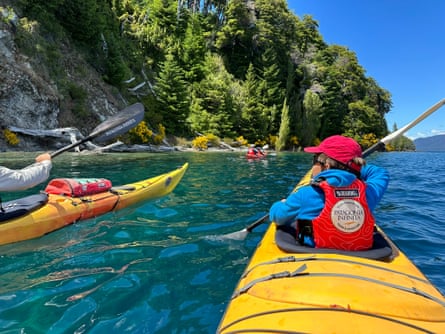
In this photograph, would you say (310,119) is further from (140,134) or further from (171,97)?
(140,134)

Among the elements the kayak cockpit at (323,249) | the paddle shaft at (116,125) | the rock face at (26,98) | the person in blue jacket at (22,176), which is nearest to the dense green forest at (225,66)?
the rock face at (26,98)

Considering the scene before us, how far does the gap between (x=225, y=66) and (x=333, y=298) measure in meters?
36.5

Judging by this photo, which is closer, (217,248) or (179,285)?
(179,285)

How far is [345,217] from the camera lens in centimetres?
218

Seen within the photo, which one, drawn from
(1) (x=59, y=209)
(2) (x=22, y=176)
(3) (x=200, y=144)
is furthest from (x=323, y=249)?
(3) (x=200, y=144)

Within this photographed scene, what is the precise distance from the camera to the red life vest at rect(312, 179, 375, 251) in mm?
2186

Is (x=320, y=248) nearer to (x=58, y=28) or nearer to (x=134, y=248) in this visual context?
(x=134, y=248)

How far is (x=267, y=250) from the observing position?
2.58 meters

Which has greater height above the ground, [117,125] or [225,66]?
[225,66]

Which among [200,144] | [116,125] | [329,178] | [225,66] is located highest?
[225,66]

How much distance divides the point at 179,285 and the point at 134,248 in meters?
1.11

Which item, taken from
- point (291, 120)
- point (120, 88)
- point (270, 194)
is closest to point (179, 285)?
point (270, 194)

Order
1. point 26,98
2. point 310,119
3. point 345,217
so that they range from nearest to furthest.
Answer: point 345,217
point 26,98
point 310,119

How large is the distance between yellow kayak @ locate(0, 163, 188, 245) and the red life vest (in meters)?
3.57
